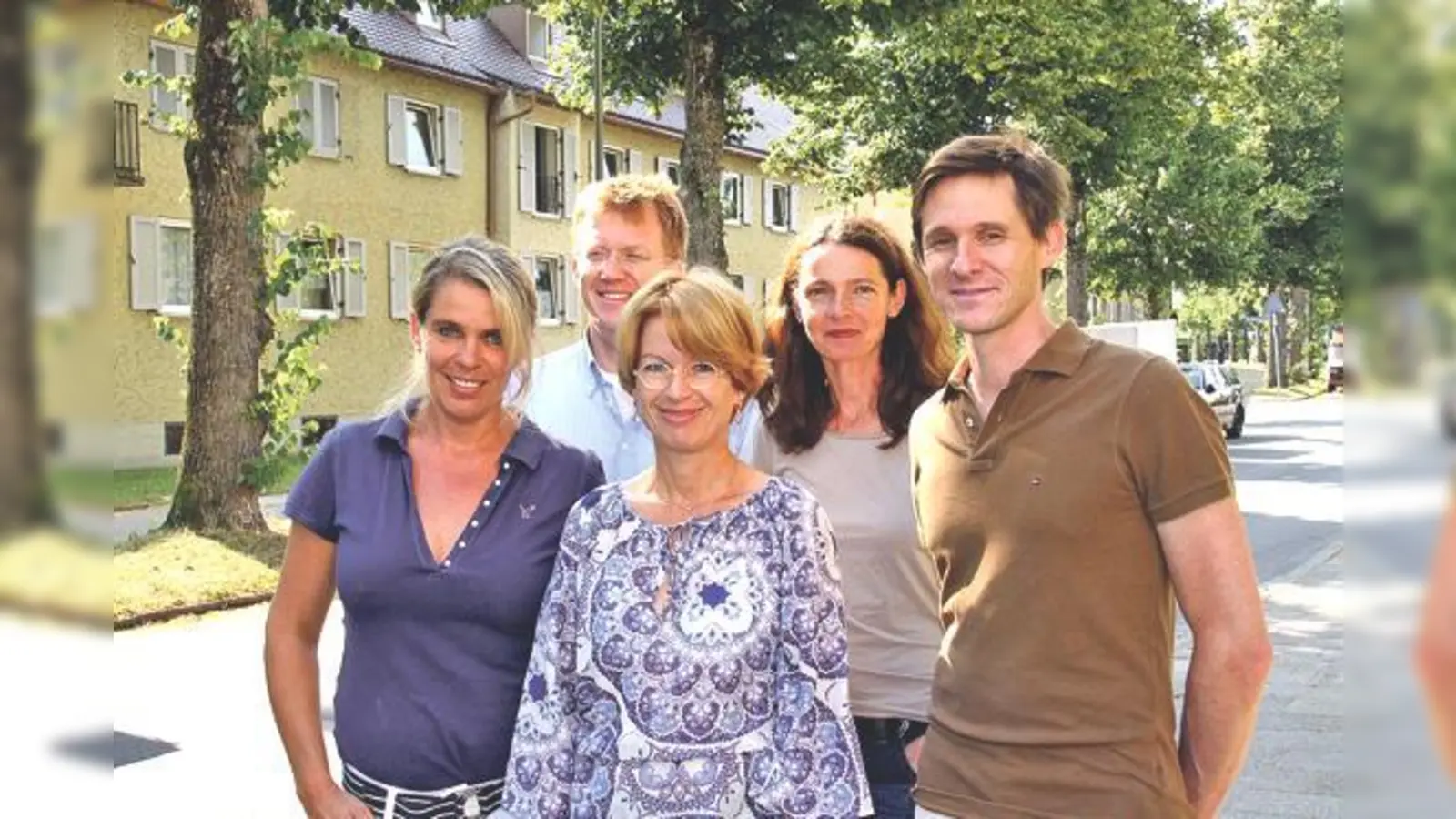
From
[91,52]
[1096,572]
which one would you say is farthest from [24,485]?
[1096,572]

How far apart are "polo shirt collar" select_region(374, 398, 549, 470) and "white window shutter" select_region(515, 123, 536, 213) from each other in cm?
3301

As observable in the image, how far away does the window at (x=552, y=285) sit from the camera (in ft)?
120

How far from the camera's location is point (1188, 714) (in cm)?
252

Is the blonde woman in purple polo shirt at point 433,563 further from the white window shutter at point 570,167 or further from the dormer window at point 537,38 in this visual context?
the dormer window at point 537,38

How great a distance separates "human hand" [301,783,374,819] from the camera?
286 centimetres

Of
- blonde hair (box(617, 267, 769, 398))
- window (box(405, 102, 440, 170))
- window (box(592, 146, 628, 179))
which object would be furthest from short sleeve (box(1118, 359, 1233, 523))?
window (box(592, 146, 628, 179))

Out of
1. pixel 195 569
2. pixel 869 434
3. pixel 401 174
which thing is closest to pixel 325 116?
pixel 401 174

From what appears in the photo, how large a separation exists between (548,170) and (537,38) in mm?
3855

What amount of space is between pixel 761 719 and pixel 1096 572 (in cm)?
65

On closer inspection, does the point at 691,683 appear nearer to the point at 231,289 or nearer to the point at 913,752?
the point at 913,752

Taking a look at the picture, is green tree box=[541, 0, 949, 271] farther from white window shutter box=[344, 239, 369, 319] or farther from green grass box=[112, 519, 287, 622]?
white window shutter box=[344, 239, 369, 319]

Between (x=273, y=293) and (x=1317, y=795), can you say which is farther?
(x=273, y=293)

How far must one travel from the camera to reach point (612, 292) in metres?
3.53

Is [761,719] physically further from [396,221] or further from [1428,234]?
[396,221]
